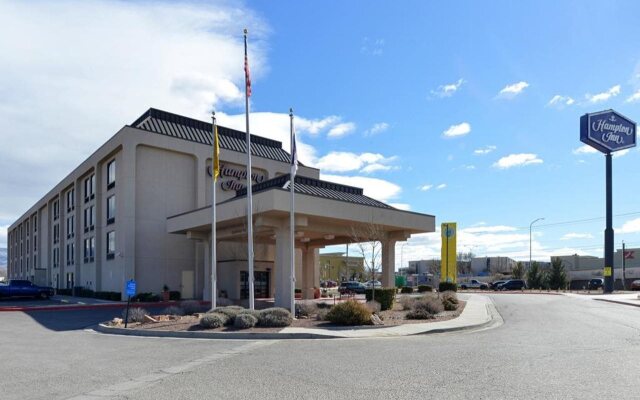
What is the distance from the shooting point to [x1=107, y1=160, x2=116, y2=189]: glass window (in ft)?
146

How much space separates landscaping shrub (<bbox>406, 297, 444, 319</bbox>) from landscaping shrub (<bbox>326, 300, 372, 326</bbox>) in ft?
9.87

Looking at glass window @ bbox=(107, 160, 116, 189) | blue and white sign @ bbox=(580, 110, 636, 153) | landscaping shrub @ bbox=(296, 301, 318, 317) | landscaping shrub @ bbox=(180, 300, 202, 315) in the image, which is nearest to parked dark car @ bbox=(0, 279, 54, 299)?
glass window @ bbox=(107, 160, 116, 189)

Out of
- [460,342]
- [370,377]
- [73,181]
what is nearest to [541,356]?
[460,342]

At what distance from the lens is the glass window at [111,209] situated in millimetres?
43781

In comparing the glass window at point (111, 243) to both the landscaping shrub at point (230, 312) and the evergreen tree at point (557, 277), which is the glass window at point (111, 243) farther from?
the evergreen tree at point (557, 277)

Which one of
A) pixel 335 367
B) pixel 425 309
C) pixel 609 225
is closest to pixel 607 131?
pixel 609 225

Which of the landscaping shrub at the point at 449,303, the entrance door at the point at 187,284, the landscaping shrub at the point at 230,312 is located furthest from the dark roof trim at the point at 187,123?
the landscaping shrub at the point at 230,312

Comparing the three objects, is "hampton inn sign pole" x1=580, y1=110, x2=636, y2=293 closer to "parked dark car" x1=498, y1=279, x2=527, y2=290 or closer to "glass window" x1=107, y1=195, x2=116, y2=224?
"parked dark car" x1=498, y1=279, x2=527, y2=290

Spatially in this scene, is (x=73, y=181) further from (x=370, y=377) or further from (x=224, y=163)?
(x=370, y=377)

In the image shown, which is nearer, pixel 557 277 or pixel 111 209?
pixel 111 209

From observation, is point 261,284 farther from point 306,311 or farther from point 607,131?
point 607,131

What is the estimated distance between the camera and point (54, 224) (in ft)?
203

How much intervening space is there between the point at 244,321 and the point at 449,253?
32.1 meters

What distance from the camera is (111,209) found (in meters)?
44.6
